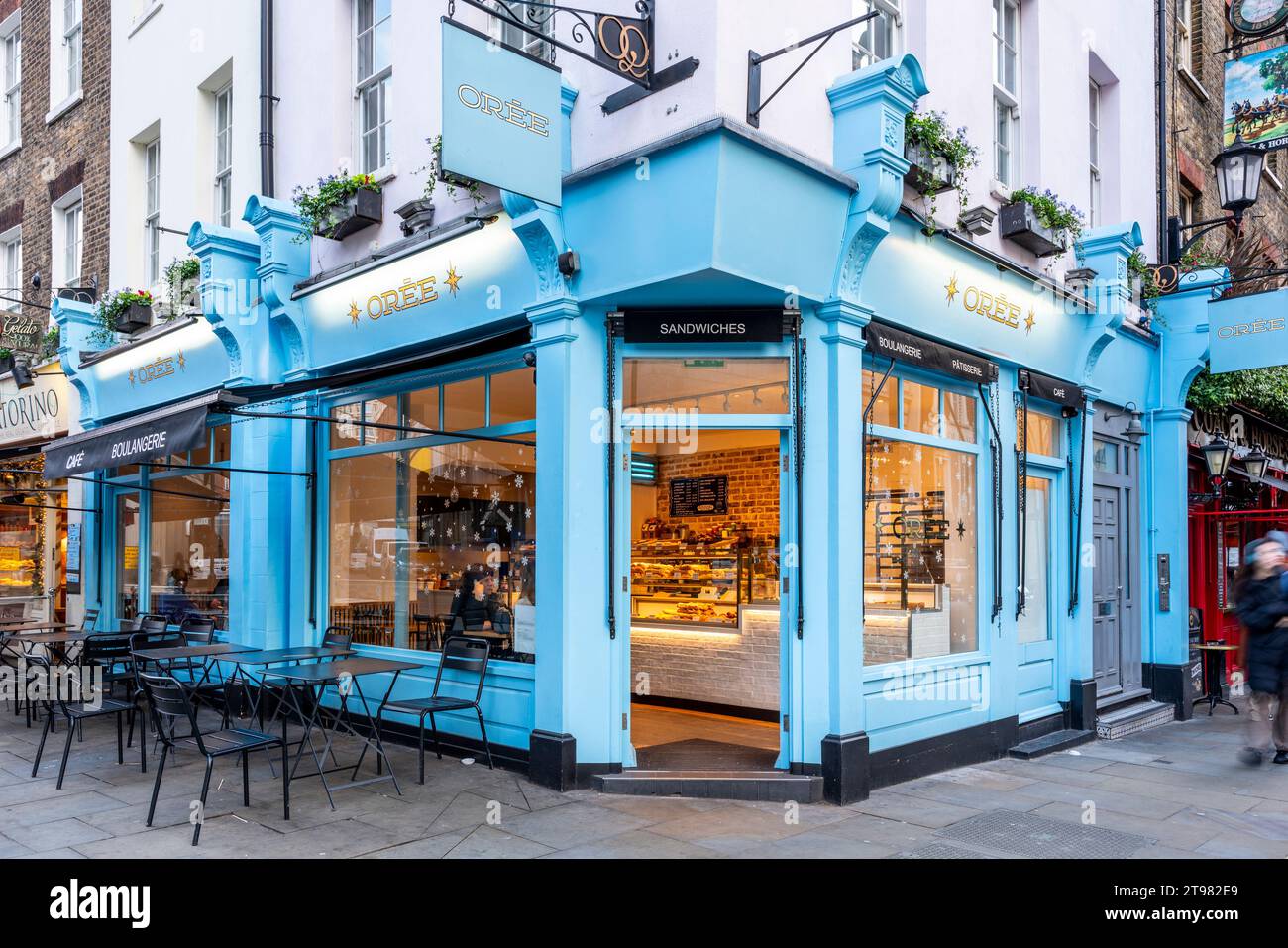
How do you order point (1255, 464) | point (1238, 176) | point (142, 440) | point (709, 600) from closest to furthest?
point (142, 440) < point (709, 600) < point (1238, 176) < point (1255, 464)

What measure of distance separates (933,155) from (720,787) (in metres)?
5.00

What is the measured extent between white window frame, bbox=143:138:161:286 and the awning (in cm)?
350

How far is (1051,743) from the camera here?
9.32m

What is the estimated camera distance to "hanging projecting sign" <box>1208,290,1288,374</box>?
1041cm

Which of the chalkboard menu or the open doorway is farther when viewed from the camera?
the chalkboard menu

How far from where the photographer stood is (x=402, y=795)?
695 cm

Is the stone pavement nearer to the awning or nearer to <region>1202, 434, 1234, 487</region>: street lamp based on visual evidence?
Answer: the awning

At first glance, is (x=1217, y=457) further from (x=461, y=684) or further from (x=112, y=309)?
(x=112, y=309)

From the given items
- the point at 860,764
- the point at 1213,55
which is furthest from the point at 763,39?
the point at 1213,55

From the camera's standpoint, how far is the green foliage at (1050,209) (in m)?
9.27

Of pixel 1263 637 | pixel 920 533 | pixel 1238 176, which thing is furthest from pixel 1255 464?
pixel 920 533

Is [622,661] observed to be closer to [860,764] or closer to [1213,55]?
[860,764]

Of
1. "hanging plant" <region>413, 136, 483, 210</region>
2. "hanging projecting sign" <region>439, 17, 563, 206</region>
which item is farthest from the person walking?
"hanging plant" <region>413, 136, 483, 210</region>

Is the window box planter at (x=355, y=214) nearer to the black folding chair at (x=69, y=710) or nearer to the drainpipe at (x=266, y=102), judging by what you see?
the drainpipe at (x=266, y=102)
